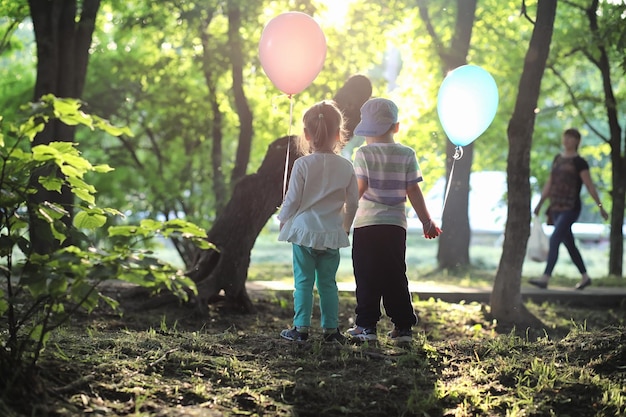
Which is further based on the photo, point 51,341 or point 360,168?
point 360,168

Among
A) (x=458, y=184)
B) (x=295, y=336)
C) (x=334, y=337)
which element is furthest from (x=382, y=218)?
(x=458, y=184)

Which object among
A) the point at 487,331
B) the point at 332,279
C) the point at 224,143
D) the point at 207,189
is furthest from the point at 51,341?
the point at 224,143

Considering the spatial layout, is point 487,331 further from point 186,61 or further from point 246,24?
→ point 186,61

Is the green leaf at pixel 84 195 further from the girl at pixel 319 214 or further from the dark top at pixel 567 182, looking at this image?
the dark top at pixel 567 182

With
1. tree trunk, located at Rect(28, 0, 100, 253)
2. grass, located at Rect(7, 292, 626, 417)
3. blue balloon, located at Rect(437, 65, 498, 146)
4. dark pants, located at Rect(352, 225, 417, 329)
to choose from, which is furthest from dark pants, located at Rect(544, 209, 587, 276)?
tree trunk, located at Rect(28, 0, 100, 253)

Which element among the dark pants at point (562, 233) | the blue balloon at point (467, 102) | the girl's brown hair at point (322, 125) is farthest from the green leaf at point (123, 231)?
the dark pants at point (562, 233)

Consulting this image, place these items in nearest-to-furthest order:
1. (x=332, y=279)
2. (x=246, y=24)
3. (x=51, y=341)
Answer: (x=51, y=341)
(x=332, y=279)
(x=246, y=24)

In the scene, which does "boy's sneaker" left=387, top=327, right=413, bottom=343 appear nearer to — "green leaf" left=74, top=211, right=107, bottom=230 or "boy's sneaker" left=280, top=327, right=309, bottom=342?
"boy's sneaker" left=280, top=327, right=309, bottom=342

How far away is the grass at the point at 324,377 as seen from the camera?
132 inches

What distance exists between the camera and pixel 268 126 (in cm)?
1600

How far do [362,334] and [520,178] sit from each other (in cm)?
289

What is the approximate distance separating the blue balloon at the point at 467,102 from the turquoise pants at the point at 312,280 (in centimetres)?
169

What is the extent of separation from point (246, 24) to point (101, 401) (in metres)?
10.5

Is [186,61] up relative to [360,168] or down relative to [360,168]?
up
